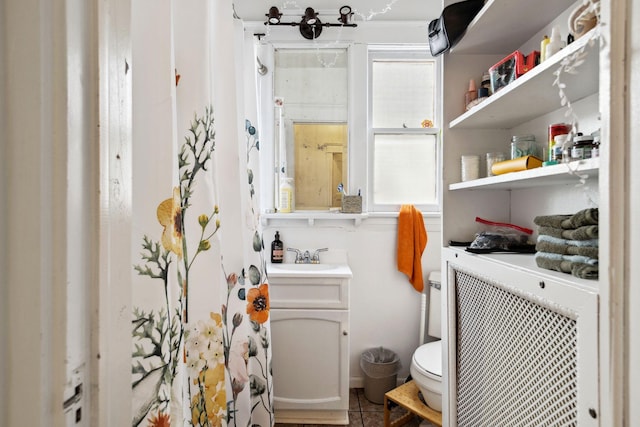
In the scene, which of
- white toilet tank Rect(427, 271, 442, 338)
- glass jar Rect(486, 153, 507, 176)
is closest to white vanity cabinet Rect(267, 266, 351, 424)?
white toilet tank Rect(427, 271, 442, 338)

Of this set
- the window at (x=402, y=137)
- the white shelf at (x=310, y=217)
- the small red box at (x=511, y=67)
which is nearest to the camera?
the small red box at (x=511, y=67)

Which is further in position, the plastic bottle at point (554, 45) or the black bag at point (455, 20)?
the black bag at point (455, 20)

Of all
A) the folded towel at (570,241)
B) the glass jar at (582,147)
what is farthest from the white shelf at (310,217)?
the glass jar at (582,147)

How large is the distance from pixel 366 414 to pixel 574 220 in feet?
5.52

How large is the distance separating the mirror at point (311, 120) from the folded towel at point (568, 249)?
1520 millimetres

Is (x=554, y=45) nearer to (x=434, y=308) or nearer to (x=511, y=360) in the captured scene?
(x=511, y=360)

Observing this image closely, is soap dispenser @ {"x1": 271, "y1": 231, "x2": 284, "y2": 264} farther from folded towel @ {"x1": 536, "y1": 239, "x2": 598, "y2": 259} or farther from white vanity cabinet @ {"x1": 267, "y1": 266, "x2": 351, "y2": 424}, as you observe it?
folded towel @ {"x1": 536, "y1": 239, "x2": 598, "y2": 259}

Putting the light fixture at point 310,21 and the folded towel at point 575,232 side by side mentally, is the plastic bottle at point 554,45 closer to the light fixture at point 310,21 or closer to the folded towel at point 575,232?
the folded towel at point 575,232

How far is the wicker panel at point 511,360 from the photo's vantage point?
2.15ft

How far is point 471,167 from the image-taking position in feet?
3.95

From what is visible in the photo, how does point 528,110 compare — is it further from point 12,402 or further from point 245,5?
point 245,5

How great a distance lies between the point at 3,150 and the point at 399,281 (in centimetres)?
208

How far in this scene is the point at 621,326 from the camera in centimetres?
50

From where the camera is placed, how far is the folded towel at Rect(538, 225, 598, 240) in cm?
62
